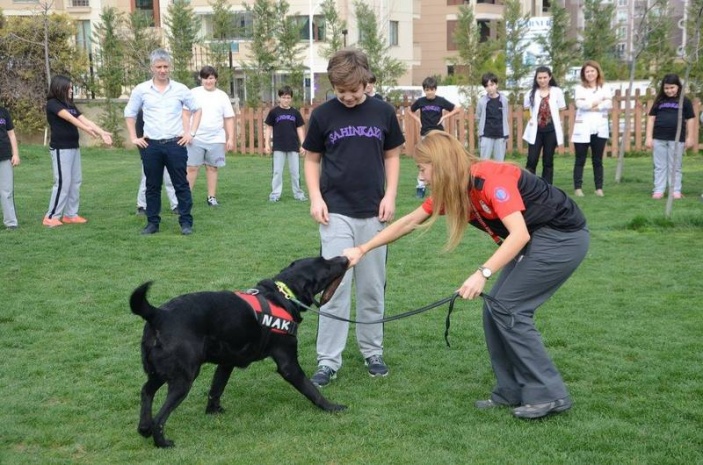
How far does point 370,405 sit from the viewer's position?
4.51 meters

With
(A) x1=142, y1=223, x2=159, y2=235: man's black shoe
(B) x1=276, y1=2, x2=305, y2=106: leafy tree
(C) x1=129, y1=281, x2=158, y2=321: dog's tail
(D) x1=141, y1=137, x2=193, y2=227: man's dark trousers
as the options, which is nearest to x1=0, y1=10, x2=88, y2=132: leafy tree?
(B) x1=276, y1=2, x2=305, y2=106: leafy tree

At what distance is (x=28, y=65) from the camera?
82.9 ft

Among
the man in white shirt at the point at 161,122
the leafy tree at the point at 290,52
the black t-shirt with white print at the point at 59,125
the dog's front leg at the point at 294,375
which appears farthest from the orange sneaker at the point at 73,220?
the leafy tree at the point at 290,52

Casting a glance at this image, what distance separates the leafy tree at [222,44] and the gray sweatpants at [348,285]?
21291mm

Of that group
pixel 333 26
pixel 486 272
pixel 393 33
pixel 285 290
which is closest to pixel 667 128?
pixel 486 272

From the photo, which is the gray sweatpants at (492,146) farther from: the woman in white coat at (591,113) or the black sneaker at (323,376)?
the black sneaker at (323,376)

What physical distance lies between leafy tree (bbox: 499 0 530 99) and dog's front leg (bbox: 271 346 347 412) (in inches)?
791

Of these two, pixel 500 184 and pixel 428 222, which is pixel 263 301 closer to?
pixel 428 222

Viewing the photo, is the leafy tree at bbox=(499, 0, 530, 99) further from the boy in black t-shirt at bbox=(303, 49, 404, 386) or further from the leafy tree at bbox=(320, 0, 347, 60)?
the boy in black t-shirt at bbox=(303, 49, 404, 386)

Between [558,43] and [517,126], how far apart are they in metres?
5.03

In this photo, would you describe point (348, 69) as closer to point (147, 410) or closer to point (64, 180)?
point (147, 410)

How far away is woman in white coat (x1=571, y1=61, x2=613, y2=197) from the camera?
1201 cm

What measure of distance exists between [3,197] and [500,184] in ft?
26.7

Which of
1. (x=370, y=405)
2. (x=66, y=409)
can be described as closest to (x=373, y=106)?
(x=370, y=405)
